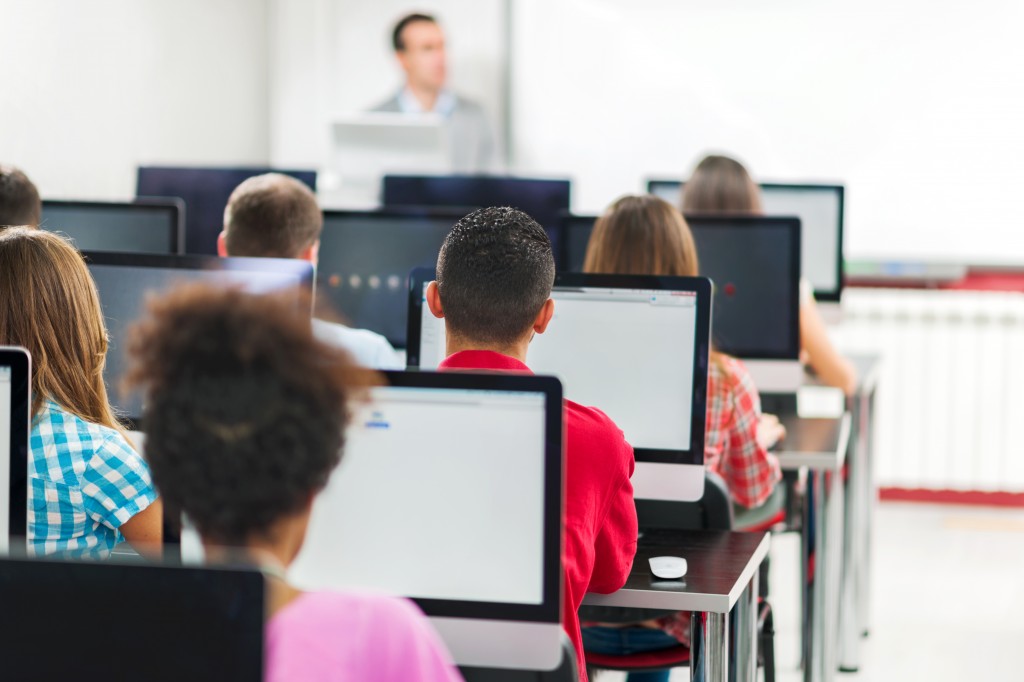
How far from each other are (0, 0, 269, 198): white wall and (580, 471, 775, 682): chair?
225 centimetres

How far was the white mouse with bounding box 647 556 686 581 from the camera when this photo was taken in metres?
1.96

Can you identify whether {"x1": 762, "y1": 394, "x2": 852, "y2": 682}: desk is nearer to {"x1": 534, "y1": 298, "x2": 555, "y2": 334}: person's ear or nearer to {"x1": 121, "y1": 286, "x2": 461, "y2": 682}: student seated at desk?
{"x1": 534, "y1": 298, "x2": 555, "y2": 334}: person's ear

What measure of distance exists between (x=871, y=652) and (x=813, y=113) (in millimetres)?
2372

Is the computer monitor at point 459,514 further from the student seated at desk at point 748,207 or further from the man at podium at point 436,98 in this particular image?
the man at podium at point 436,98

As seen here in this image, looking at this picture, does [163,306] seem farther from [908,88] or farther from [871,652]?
[908,88]

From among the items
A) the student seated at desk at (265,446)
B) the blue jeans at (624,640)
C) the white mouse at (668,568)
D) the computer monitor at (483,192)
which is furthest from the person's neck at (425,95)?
the student seated at desk at (265,446)

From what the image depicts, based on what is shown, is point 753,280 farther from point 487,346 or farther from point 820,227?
point 487,346

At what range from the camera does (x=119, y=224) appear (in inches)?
128

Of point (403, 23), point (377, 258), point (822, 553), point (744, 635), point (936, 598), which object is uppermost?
point (403, 23)

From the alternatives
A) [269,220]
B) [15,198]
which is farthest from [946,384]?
[15,198]

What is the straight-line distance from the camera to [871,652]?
3.70 m

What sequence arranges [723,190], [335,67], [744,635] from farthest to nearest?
[335,67], [723,190], [744,635]

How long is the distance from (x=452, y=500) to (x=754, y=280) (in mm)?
1944

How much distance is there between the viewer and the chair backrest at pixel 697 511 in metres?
2.44
